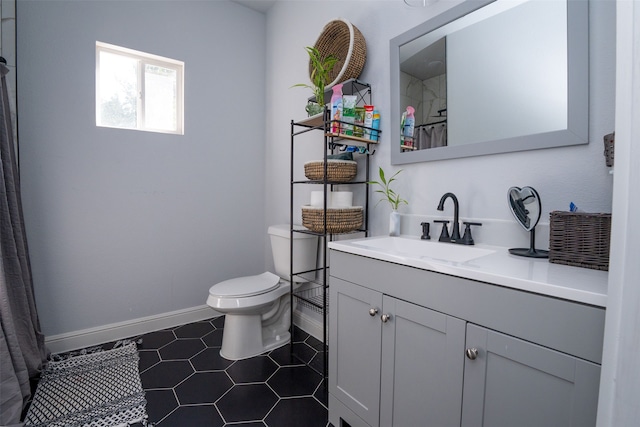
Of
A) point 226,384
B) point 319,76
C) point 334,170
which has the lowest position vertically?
point 226,384

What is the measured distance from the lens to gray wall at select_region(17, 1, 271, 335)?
75.6 inches

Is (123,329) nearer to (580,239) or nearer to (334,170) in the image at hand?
(334,170)

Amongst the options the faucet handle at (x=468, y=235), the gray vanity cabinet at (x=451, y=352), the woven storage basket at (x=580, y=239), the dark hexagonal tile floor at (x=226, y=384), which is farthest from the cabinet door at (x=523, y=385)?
the dark hexagonal tile floor at (x=226, y=384)

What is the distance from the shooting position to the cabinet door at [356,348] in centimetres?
115

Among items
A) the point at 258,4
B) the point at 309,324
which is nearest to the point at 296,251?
the point at 309,324

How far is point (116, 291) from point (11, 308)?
0.64 metres

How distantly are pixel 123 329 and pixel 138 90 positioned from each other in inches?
71.0

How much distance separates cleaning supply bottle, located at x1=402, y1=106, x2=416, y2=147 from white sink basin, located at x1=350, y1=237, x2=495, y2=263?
20.1 inches

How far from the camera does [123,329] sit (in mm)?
2191

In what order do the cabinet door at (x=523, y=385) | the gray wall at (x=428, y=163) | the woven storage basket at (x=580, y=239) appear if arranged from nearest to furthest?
the cabinet door at (x=523, y=385)
the woven storage basket at (x=580, y=239)
the gray wall at (x=428, y=163)

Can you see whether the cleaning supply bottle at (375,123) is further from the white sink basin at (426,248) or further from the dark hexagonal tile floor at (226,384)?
the dark hexagonal tile floor at (226,384)

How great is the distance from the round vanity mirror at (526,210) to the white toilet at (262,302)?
1235 millimetres

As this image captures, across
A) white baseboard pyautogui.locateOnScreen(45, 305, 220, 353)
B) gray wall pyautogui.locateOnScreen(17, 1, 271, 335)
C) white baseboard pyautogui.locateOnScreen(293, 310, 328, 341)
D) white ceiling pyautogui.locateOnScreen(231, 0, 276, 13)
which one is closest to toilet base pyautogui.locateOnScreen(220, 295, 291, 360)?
white baseboard pyautogui.locateOnScreen(293, 310, 328, 341)

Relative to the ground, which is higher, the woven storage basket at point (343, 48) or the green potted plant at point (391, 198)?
the woven storage basket at point (343, 48)
